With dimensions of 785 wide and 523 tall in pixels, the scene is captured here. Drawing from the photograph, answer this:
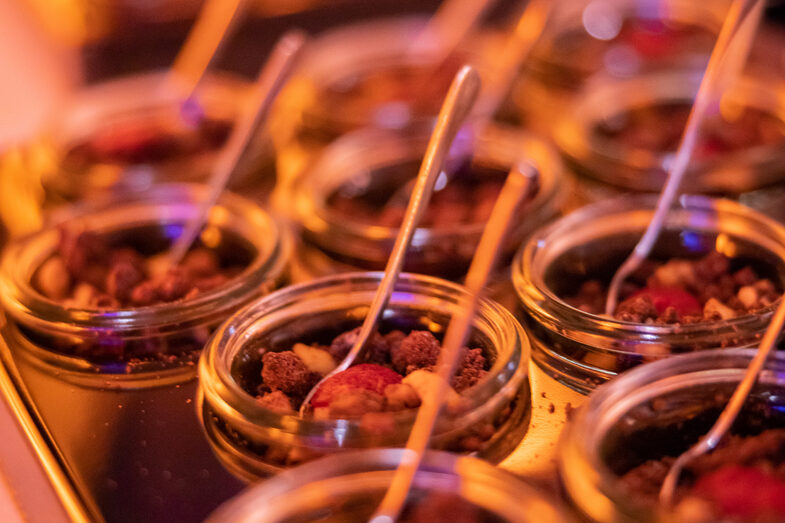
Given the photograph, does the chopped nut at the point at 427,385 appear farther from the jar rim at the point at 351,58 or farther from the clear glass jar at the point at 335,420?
the jar rim at the point at 351,58

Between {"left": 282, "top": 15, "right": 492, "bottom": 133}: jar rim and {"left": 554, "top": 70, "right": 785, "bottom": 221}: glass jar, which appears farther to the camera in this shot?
{"left": 282, "top": 15, "right": 492, "bottom": 133}: jar rim

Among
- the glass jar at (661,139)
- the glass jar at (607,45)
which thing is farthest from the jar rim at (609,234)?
the glass jar at (607,45)

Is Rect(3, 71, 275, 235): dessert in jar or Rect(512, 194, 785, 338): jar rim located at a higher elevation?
Rect(512, 194, 785, 338): jar rim

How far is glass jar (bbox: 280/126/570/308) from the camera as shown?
1.06 meters

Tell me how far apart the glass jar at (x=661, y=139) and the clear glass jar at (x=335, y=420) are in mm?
384

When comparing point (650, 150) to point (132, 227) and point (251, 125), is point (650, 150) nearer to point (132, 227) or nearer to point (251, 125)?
point (251, 125)

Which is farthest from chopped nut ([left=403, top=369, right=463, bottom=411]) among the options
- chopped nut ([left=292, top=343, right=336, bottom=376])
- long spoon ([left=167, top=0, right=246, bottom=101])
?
long spoon ([left=167, top=0, right=246, bottom=101])

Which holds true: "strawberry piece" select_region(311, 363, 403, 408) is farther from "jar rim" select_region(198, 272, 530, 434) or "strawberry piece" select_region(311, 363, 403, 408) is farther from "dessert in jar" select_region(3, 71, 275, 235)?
"dessert in jar" select_region(3, 71, 275, 235)

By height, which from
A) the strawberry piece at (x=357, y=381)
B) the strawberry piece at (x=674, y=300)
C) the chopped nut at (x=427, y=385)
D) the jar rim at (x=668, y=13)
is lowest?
the strawberry piece at (x=674, y=300)

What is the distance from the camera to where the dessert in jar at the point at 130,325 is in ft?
2.63

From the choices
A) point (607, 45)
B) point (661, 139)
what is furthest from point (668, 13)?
point (661, 139)

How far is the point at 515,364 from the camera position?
31.7 inches

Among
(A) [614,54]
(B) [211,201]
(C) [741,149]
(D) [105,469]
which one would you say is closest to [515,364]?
(D) [105,469]

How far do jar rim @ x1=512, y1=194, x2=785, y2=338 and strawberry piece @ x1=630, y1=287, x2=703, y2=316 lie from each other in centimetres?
9
